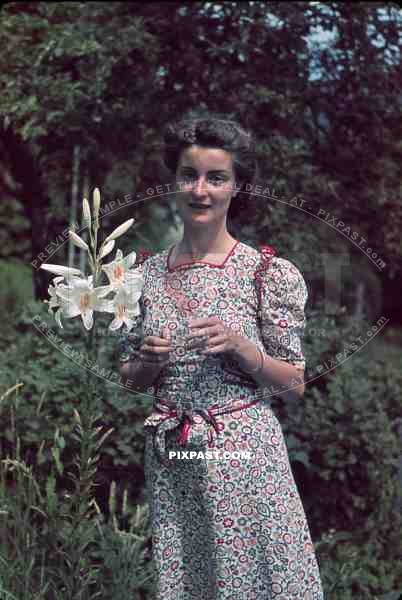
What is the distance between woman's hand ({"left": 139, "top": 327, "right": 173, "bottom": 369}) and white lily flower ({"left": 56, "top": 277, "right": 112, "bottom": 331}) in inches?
6.3

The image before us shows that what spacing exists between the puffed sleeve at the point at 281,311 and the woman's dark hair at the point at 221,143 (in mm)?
244

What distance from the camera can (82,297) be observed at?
1.89 metres

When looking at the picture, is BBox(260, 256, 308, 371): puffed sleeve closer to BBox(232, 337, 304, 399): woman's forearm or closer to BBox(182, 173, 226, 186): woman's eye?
BBox(232, 337, 304, 399): woman's forearm

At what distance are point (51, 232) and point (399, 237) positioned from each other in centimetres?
212

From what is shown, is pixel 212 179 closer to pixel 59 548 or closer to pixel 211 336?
pixel 211 336

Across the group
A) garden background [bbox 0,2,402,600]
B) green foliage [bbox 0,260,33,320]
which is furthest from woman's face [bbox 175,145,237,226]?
green foliage [bbox 0,260,33,320]

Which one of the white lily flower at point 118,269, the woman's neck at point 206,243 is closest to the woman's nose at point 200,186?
the woman's neck at point 206,243

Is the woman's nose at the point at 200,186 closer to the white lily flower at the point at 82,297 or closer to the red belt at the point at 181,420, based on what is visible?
the white lily flower at the point at 82,297

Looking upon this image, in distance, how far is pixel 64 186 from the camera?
413 centimetres

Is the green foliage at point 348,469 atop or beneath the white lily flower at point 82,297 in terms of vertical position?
beneath

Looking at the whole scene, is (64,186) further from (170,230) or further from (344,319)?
(344,319)

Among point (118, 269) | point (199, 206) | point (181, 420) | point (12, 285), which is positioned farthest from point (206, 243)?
point (12, 285)

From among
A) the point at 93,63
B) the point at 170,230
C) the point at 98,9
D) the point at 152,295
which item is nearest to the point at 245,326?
the point at 152,295

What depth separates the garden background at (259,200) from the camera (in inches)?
121
